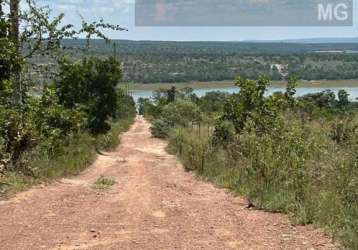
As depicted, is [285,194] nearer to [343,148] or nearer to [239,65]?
[343,148]

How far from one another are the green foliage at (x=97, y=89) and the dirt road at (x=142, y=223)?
21779 mm

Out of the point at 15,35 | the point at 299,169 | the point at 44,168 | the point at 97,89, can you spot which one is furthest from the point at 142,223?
the point at 97,89

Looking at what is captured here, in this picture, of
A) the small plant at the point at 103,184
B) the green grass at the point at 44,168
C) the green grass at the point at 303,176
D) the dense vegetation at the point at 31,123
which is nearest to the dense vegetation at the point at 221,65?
the green grass at the point at 44,168

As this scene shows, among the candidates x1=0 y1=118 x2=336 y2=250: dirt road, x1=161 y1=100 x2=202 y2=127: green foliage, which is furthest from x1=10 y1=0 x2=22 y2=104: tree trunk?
x1=161 y1=100 x2=202 y2=127: green foliage

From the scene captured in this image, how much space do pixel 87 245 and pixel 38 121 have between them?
901 cm

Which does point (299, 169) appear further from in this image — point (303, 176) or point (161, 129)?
point (161, 129)

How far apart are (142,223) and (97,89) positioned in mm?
27823

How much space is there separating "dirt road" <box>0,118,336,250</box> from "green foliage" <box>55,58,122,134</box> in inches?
857

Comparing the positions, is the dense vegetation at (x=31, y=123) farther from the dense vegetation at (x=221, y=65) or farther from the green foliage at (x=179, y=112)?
the dense vegetation at (x=221, y=65)

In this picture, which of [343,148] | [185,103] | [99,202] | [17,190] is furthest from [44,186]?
[185,103]

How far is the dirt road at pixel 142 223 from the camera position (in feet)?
22.4

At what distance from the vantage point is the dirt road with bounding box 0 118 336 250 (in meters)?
6.81

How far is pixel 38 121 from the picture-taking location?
15188mm

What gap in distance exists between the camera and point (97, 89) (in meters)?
Answer: 35.2
